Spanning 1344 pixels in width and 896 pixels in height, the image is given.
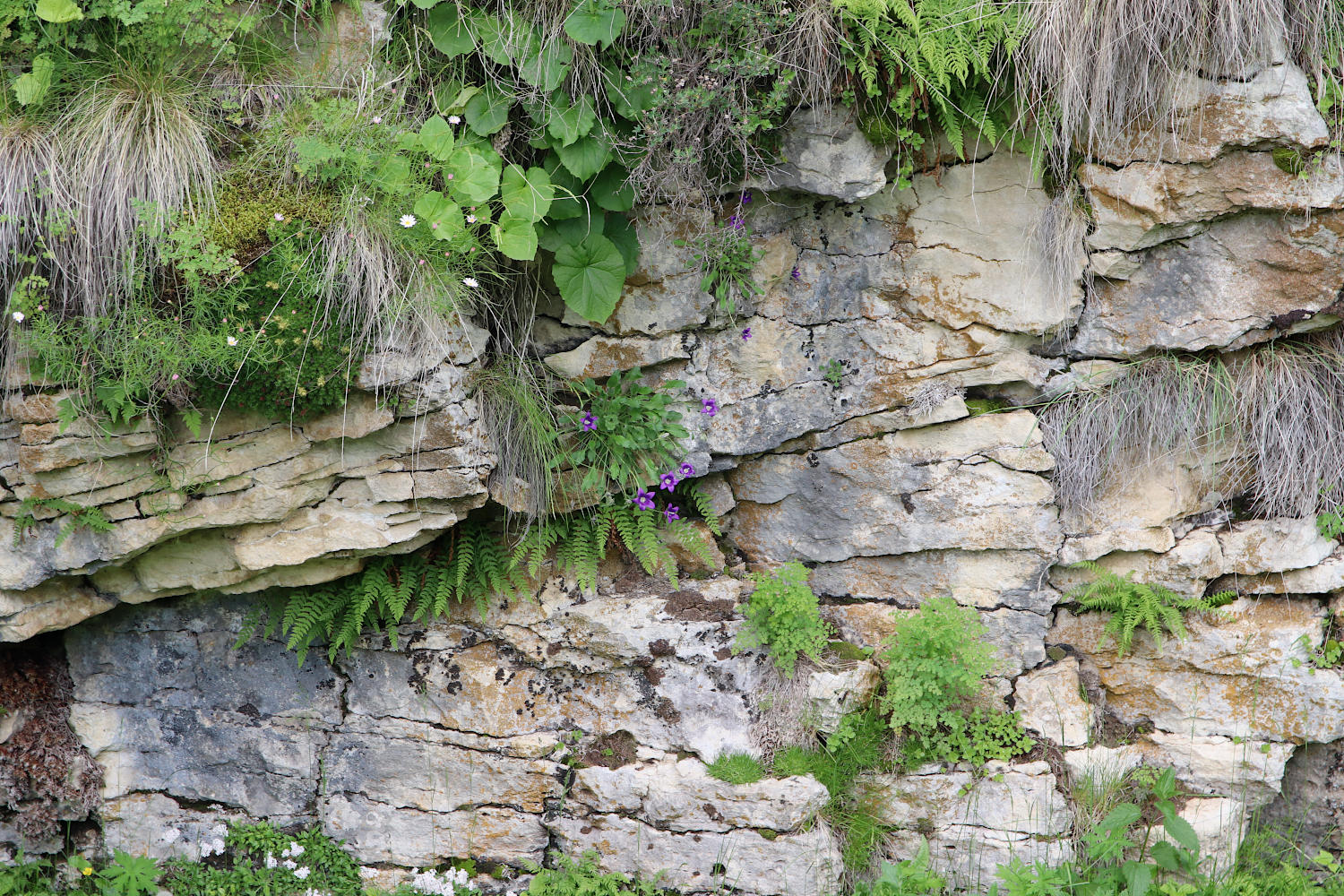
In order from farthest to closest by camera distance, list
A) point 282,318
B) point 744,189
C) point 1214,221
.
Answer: point 744,189, point 1214,221, point 282,318

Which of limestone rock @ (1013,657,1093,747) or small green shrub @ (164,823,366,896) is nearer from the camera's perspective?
limestone rock @ (1013,657,1093,747)

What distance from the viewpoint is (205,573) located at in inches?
177

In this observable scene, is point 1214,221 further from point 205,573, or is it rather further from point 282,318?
point 205,573

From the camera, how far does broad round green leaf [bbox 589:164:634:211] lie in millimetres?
4328

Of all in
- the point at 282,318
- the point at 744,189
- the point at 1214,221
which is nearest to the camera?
the point at 282,318

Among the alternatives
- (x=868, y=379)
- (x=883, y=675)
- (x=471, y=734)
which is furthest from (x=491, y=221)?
(x=883, y=675)

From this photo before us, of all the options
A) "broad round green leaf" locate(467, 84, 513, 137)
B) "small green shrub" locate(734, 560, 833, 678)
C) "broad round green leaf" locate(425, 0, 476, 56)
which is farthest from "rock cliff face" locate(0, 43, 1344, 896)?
"broad round green leaf" locate(425, 0, 476, 56)

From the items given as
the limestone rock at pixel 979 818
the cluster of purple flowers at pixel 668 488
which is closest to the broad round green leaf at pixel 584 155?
the cluster of purple flowers at pixel 668 488

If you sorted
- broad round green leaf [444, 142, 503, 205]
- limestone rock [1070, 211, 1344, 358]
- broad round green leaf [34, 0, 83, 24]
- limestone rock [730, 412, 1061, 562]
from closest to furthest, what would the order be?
broad round green leaf [34, 0, 83, 24] < broad round green leaf [444, 142, 503, 205] < limestone rock [1070, 211, 1344, 358] < limestone rock [730, 412, 1061, 562]

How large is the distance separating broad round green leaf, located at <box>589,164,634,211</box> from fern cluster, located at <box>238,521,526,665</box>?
177 centimetres

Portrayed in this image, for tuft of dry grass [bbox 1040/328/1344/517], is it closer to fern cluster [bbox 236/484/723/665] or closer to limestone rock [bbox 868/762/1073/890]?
limestone rock [bbox 868/762/1073/890]

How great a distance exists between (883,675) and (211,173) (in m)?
3.96

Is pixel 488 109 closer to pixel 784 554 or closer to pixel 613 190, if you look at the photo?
pixel 613 190

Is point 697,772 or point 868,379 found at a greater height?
point 868,379
